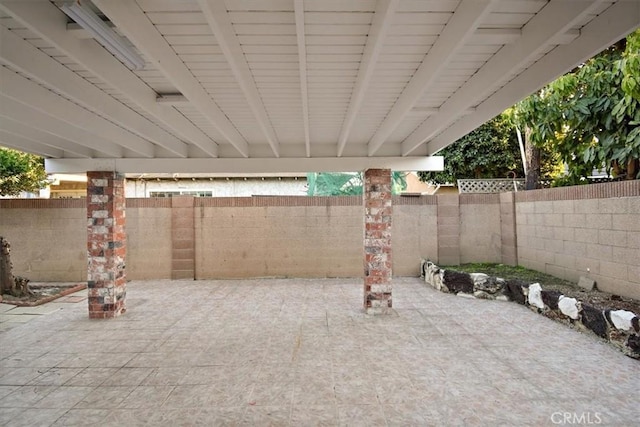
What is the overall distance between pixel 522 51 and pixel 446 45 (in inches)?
19.5

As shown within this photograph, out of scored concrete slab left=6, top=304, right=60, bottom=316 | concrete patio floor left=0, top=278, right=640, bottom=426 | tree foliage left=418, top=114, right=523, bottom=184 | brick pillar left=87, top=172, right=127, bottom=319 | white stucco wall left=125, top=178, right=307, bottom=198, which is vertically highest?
tree foliage left=418, top=114, right=523, bottom=184

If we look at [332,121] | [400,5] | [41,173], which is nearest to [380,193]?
[332,121]

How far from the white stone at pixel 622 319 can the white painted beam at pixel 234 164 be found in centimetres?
299

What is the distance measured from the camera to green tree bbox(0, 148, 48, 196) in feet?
30.5

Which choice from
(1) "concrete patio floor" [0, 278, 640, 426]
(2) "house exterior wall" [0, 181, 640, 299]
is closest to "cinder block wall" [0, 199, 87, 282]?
(2) "house exterior wall" [0, 181, 640, 299]

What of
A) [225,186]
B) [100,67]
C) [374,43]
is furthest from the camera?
[225,186]

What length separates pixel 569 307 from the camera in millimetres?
4770

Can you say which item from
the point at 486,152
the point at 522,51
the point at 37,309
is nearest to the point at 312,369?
the point at 522,51

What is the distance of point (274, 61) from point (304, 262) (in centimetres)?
609

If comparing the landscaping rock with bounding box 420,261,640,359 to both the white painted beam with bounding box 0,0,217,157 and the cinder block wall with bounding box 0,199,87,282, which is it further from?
the cinder block wall with bounding box 0,199,87,282

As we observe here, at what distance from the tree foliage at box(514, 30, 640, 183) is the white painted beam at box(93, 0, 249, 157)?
17.5 ft

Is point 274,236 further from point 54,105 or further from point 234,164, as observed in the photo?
point 54,105

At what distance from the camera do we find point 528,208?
7.35 metres

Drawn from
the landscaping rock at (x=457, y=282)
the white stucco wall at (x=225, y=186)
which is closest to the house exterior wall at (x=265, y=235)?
the landscaping rock at (x=457, y=282)
